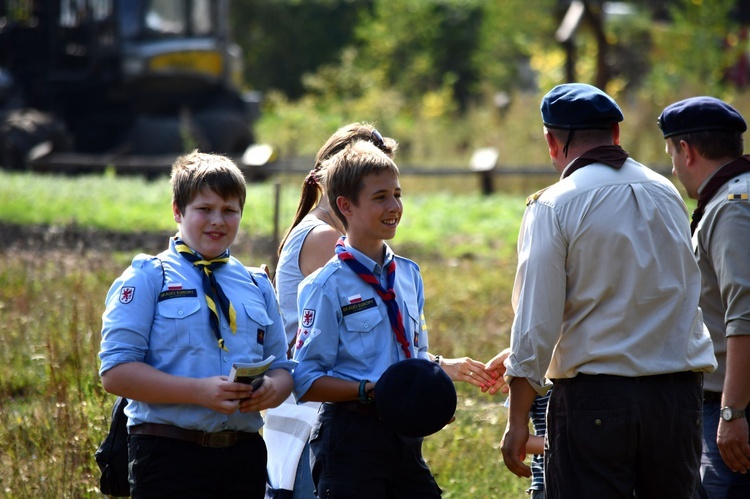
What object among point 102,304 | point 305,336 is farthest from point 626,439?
point 102,304

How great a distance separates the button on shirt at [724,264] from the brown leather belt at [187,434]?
1785 millimetres

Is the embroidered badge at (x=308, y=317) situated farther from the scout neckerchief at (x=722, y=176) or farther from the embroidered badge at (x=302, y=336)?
the scout neckerchief at (x=722, y=176)

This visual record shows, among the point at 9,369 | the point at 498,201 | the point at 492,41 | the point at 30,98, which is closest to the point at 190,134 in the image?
the point at 30,98

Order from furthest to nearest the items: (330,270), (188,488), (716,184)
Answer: (716,184), (330,270), (188,488)

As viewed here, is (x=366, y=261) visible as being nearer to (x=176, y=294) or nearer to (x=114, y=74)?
(x=176, y=294)

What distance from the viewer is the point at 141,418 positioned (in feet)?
11.5

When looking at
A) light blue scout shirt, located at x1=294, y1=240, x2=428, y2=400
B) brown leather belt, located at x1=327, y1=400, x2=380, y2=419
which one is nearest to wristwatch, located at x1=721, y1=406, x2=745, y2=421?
light blue scout shirt, located at x1=294, y1=240, x2=428, y2=400

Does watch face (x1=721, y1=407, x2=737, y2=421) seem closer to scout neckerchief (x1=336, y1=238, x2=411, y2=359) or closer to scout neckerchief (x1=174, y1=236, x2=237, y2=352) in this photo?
scout neckerchief (x1=336, y1=238, x2=411, y2=359)

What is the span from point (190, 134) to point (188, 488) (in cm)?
1654

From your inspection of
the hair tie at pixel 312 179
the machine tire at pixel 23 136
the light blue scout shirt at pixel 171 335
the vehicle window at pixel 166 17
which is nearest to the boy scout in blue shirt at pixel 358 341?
the light blue scout shirt at pixel 171 335

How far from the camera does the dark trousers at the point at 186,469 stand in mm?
3457

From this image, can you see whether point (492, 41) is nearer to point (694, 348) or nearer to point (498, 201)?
point (498, 201)

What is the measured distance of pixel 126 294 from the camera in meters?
3.46

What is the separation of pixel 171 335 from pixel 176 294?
131mm
